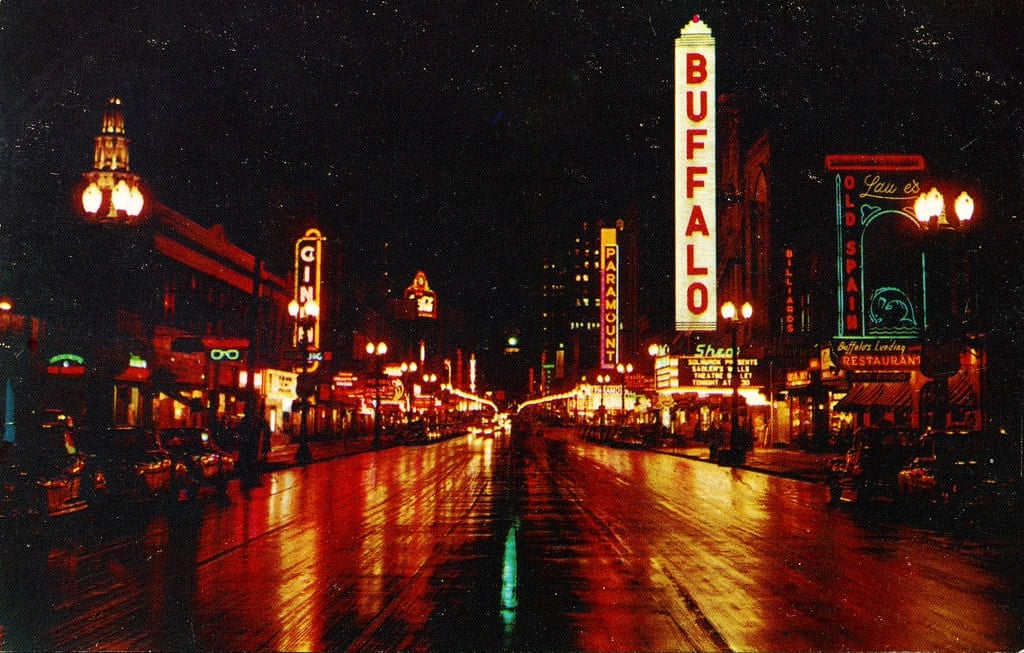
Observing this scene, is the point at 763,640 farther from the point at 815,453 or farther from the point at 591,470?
the point at 815,453

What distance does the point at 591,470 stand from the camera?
1566 inches

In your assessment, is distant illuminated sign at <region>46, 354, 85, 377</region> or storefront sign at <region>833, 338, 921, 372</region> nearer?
storefront sign at <region>833, 338, 921, 372</region>

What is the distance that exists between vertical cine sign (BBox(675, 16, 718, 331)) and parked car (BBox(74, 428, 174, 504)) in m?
40.6

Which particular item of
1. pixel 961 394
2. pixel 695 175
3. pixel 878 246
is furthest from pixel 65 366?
pixel 695 175

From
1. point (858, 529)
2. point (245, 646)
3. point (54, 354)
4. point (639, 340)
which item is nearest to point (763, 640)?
point (245, 646)

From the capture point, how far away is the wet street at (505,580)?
31.2 ft

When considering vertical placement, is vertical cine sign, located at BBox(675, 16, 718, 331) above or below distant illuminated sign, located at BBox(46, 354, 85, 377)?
above

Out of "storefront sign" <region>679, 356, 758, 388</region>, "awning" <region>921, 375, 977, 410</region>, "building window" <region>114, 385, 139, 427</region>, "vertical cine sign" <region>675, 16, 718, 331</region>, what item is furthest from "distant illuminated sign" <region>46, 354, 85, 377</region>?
"vertical cine sign" <region>675, 16, 718, 331</region>

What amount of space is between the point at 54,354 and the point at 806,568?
33554mm

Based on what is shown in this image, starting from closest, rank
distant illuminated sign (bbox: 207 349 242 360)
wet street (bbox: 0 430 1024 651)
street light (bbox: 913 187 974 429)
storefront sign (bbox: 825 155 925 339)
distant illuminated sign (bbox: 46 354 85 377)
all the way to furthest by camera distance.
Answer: wet street (bbox: 0 430 1024 651)
street light (bbox: 913 187 974 429)
distant illuminated sign (bbox: 46 354 85 377)
storefront sign (bbox: 825 155 925 339)
distant illuminated sign (bbox: 207 349 242 360)

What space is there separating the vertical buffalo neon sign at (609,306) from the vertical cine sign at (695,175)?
60170mm

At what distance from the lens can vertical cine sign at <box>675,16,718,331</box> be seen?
5553cm

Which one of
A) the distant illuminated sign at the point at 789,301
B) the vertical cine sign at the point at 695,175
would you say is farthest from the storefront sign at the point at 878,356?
the vertical cine sign at the point at 695,175

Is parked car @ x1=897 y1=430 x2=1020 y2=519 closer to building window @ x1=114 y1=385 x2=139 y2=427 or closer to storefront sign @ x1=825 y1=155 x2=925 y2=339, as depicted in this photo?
storefront sign @ x1=825 y1=155 x2=925 y2=339
